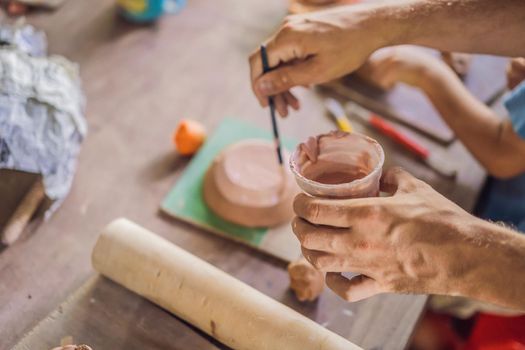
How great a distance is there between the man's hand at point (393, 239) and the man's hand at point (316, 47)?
1.10 feet

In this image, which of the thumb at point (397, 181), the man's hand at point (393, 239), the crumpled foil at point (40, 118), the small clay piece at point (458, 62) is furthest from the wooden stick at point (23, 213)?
the small clay piece at point (458, 62)

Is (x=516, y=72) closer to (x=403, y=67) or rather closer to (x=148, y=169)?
(x=403, y=67)

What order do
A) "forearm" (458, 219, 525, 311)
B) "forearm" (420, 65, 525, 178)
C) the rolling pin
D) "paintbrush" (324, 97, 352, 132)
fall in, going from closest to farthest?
1. "forearm" (458, 219, 525, 311)
2. the rolling pin
3. "forearm" (420, 65, 525, 178)
4. "paintbrush" (324, 97, 352, 132)

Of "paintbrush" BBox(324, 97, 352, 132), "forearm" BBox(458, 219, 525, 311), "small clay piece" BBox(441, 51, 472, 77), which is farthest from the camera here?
"small clay piece" BBox(441, 51, 472, 77)

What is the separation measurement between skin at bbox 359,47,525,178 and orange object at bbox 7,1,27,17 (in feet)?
3.23

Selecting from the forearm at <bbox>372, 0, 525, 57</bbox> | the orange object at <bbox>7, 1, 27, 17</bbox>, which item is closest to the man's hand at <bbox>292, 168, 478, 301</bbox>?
the forearm at <bbox>372, 0, 525, 57</bbox>

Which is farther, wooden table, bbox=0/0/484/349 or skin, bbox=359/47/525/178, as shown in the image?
skin, bbox=359/47/525/178

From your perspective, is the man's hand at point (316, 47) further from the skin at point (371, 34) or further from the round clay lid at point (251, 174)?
the round clay lid at point (251, 174)

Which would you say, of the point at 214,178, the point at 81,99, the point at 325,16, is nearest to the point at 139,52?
the point at 81,99

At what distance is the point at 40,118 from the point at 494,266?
0.89 meters

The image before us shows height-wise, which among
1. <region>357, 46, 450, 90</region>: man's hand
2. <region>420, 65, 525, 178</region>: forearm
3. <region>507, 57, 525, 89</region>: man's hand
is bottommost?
<region>420, 65, 525, 178</region>: forearm

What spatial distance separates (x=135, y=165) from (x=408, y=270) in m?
0.70

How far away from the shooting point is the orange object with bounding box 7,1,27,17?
1570 millimetres

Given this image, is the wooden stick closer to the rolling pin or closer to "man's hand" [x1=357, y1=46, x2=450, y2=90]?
the rolling pin
